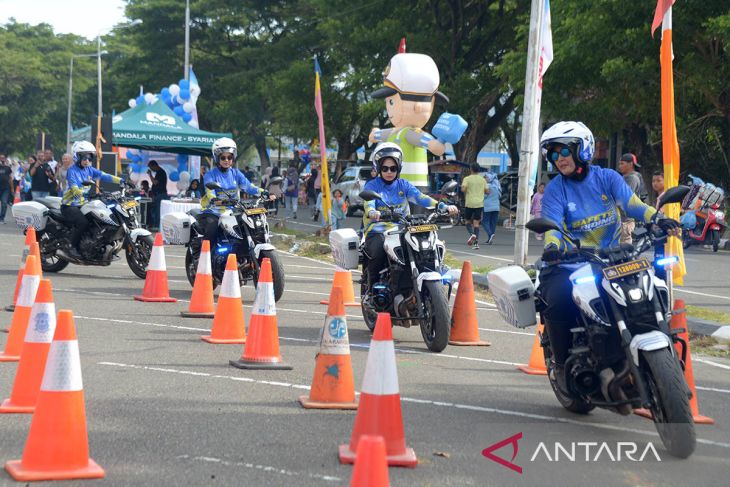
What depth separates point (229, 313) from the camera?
35.0 ft

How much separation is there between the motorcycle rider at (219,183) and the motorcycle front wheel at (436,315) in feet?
14.9

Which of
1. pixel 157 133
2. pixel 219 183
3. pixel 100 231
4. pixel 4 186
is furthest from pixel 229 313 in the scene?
pixel 4 186

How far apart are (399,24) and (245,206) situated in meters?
28.5

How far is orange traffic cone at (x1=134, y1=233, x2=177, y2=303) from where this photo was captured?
13977mm

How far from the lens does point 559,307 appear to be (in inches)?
293

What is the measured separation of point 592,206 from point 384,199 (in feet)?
13.1

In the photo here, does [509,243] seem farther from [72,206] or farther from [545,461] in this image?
[545,461]

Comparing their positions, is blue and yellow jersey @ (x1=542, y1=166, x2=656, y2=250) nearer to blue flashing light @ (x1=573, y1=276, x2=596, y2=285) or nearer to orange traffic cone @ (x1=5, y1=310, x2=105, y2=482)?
blue flashing light @ (x1=573, y1=276, x2=596, y2=285)

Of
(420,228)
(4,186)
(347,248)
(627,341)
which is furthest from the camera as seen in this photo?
→ (4,186)

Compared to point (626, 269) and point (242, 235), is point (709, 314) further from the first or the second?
point (626, 269)

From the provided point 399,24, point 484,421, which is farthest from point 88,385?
point 399,24

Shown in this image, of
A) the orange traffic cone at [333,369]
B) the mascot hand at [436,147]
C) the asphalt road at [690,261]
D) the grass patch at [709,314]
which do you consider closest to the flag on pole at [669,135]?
the grass patch at [709,314]

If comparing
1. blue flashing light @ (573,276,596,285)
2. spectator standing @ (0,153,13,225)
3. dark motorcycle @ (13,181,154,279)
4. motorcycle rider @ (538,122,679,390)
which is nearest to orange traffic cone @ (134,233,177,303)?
dark motorcycle @ (13,181,154,279)

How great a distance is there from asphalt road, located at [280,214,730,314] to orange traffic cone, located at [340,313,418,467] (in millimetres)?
9047
